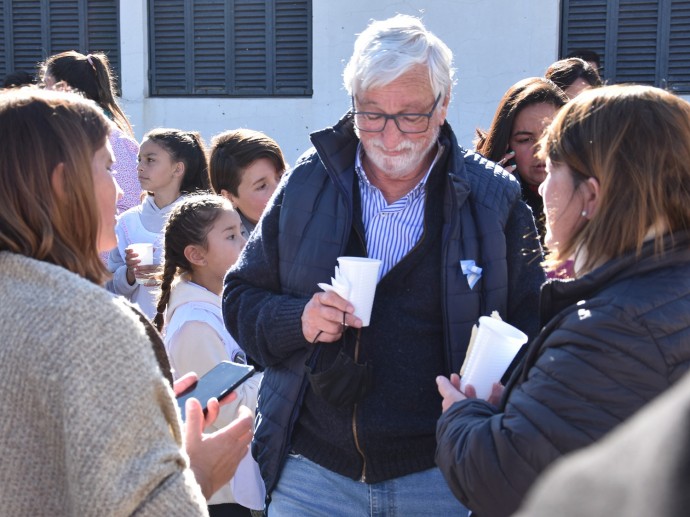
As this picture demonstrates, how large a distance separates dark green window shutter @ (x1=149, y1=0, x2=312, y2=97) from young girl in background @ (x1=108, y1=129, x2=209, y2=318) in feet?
10.4

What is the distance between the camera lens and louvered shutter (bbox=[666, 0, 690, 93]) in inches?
299

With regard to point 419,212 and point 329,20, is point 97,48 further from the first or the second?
point 419,212

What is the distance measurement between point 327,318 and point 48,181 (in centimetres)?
83

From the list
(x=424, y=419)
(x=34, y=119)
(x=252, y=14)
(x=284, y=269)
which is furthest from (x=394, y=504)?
(x=252, y=14)

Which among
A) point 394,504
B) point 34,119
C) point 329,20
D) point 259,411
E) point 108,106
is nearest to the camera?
point 34,119

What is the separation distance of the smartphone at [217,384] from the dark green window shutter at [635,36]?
6086mm

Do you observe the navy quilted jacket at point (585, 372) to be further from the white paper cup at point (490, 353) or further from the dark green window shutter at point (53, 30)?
the dark green window shutter at point (53, 30)

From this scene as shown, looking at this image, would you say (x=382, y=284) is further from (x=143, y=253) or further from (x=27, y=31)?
(x=27, y=31)

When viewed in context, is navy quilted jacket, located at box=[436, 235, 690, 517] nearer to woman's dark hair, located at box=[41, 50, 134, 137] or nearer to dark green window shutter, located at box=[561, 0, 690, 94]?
woman's dark hair, located at box=[41, 50, 134, 137]

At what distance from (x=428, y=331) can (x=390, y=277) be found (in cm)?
17

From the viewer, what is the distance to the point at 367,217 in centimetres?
256

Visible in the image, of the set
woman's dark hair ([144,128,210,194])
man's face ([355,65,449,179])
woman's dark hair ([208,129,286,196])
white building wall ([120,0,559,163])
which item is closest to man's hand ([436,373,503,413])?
man's face ([355,65,449,179])

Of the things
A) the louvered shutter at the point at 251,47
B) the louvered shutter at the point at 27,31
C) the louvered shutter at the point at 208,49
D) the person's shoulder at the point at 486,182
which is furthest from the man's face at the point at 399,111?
the louvered shutter at the point at 27,31

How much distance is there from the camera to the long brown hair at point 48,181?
1674mm
